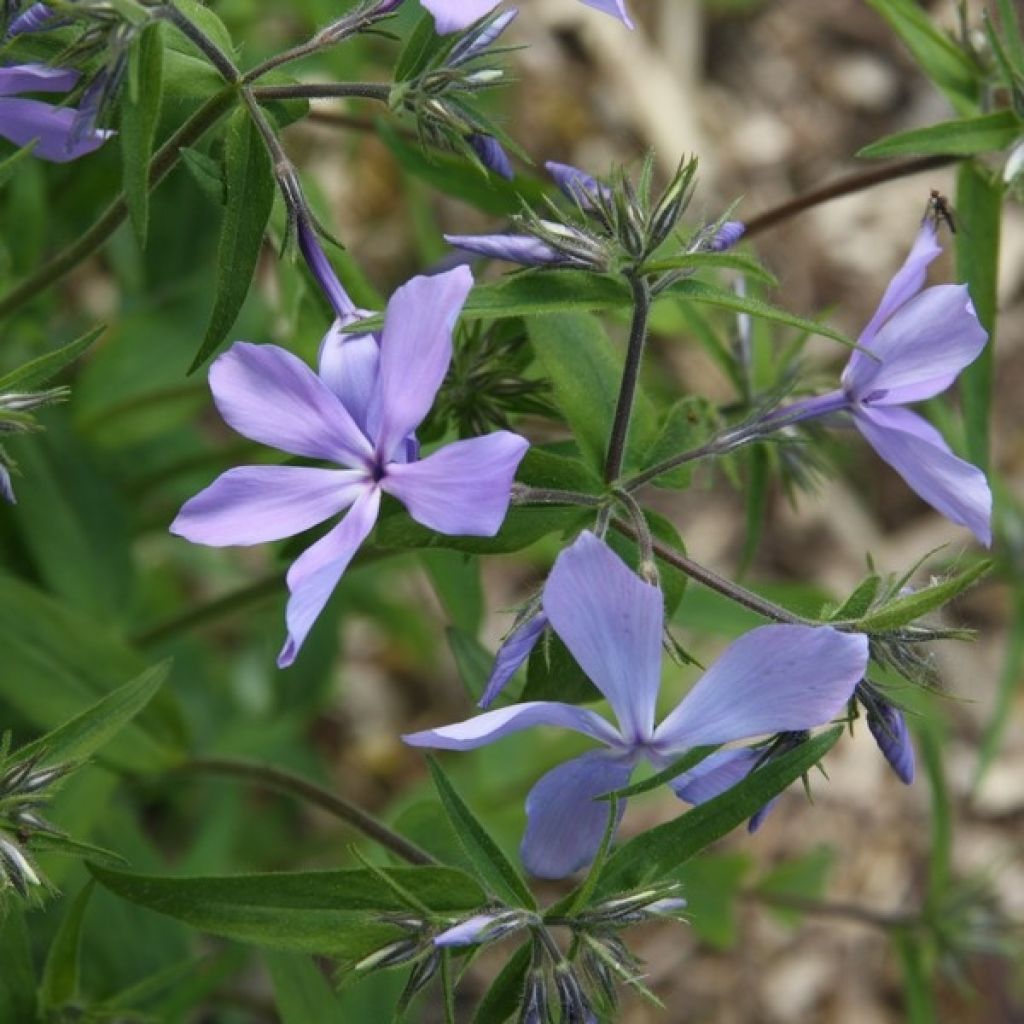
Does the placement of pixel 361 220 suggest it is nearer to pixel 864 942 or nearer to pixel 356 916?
pixel 864 942

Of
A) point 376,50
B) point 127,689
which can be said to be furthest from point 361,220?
point 127,689

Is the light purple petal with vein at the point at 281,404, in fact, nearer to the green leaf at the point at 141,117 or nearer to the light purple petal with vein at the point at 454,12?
the green leaf at the point at 141,117

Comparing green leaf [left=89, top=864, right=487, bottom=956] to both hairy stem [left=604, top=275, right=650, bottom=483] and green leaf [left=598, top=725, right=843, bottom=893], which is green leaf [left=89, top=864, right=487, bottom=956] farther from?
hairy stem [left=604, top=275, right=650, bottom=483]

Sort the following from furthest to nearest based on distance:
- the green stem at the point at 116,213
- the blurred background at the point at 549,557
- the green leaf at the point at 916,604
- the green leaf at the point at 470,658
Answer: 1. the blurred background at the point at 549,557
2. the green leaf at the point at 470,658
3. the green stem at the point at 116,213
4. the green leaf at the point at 916,604

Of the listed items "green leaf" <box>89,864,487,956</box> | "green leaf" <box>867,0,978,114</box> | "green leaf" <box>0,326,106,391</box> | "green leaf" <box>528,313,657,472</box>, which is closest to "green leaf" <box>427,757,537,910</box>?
"green leaf" <box>89,864,487,956</box>

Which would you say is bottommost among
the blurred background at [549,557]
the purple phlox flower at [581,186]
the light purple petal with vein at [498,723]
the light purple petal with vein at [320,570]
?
the blurred background at [549,557]

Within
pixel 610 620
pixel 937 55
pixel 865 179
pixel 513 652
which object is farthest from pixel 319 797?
pixel 937 55

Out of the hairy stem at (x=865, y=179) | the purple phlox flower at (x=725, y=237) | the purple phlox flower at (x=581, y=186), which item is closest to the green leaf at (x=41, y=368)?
the purple phlox flower at (x=581, y=186)
